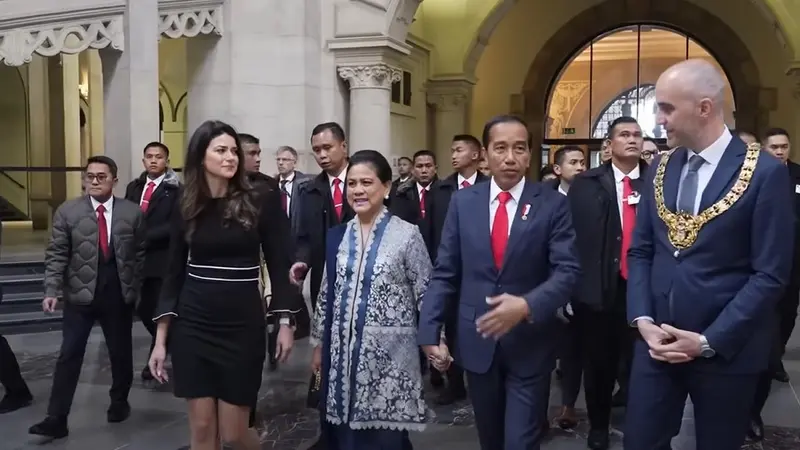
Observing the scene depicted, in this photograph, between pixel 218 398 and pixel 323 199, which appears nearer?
pixel 218 398

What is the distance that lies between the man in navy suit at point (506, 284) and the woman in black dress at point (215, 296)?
784mm

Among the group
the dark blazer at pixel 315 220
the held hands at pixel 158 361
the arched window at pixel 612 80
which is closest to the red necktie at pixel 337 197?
the dark blazer at pixel 315 220

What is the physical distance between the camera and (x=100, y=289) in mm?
5285

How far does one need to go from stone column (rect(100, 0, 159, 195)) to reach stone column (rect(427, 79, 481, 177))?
6555mm

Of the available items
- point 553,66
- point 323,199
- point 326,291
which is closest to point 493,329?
point 326,291

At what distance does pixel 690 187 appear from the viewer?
9.34ft

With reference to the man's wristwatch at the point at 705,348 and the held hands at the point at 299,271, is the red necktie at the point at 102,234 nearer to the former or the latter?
the held hands at the point at 299,271

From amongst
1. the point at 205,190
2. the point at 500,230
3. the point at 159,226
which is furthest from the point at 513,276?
the point at 159,226

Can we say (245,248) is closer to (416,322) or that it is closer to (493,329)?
(416,322)

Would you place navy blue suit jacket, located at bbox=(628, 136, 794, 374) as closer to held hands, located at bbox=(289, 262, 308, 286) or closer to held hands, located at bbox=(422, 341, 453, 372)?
held hands, located at bbox=(422, 341, 453, 372)

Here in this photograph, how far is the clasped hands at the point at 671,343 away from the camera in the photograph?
271cm

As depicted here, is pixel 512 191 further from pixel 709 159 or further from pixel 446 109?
pixel 446 109

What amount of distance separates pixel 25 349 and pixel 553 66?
502 inches

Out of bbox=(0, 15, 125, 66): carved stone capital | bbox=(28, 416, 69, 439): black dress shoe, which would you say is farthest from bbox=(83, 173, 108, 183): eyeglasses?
bbox=(0, 15, 125, 66): carved stone capital
